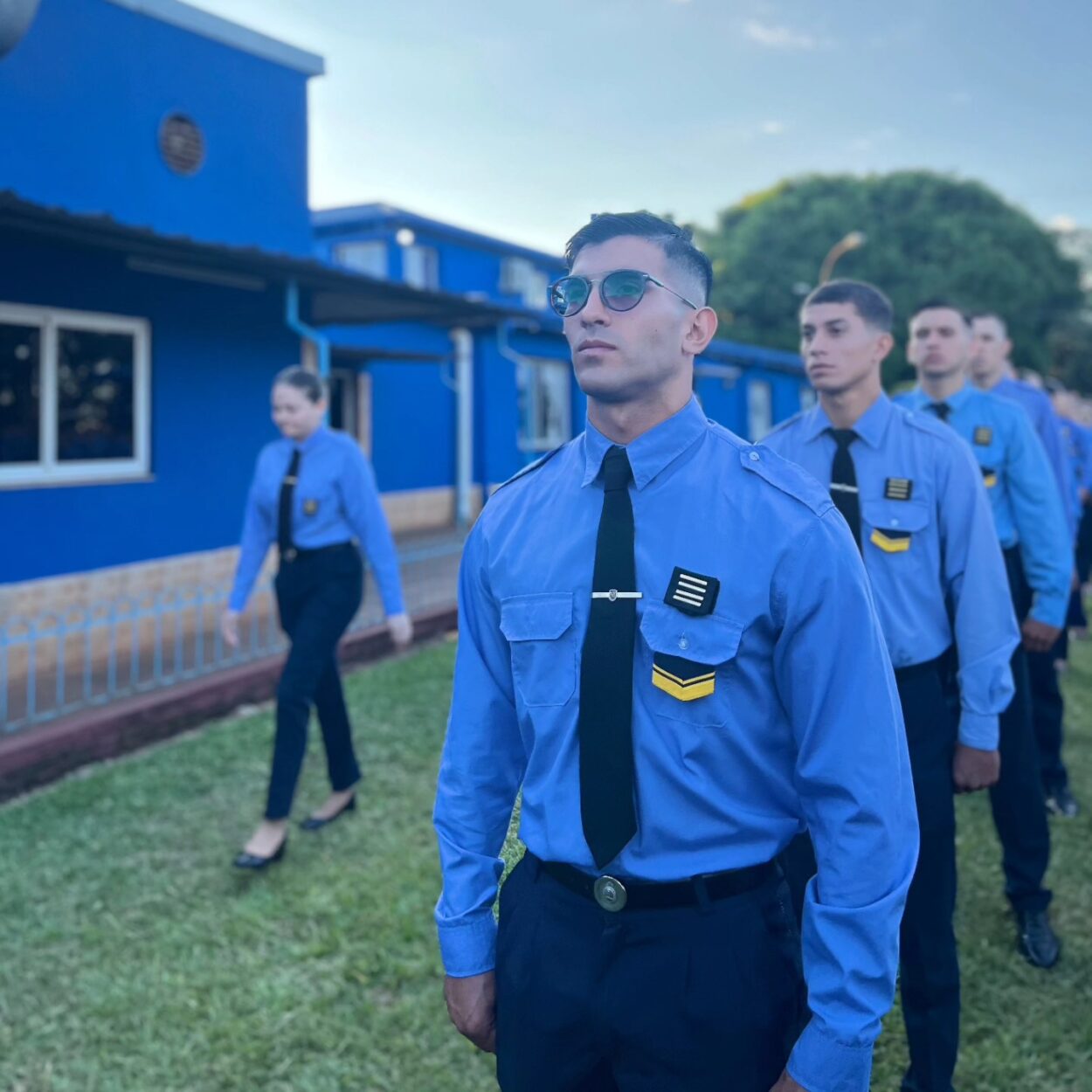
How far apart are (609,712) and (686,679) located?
0.45ft

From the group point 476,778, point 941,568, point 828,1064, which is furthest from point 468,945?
point 941,568

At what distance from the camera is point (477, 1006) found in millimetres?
1831

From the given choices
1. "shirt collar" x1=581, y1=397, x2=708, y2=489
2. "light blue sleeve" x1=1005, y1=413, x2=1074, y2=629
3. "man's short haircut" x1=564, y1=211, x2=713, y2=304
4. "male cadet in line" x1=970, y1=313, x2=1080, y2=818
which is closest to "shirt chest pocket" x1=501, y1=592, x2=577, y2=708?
"shirt collar" x1=581, y1=397, x2=708, y2=489

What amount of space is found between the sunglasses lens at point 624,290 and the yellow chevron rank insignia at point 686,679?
22.7 inches

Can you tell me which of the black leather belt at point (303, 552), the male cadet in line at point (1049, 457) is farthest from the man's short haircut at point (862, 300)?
the black leather belt at point (303, 552)

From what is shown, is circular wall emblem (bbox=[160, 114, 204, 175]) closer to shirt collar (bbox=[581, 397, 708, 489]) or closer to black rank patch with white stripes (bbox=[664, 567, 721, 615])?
shirt collar (bbox=[581, 397, 708, 489])

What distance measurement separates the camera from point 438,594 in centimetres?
1073

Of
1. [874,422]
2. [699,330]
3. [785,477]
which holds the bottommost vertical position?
[785,477]

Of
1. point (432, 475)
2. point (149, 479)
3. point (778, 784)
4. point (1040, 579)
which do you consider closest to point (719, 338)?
point (432, 475)

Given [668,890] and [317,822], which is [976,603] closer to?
[668,890]

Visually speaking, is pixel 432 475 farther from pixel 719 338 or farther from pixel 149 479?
pixel 719 338

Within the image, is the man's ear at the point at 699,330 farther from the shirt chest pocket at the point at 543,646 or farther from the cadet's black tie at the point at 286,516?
the cadet's black tie at the point at 286,516

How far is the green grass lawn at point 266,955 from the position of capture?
3.15 meters

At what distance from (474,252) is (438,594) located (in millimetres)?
13454
